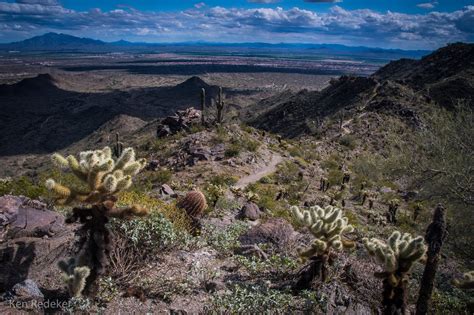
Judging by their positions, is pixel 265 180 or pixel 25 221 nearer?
pixel 25 221

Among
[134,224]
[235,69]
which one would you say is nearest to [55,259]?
[134,224]

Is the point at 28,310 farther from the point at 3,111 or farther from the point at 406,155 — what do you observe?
the point at 3,111

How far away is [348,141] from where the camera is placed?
102 feet

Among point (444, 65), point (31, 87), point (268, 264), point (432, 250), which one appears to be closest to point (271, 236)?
point (268, 264)

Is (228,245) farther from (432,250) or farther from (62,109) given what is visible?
(62,109)

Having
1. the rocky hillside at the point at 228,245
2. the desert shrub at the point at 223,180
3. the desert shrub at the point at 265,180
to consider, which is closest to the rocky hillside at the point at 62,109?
the desert shrub at the point at 265,180

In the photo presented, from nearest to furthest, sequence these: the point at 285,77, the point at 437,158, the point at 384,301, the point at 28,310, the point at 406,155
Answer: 1. the point at 28,310
2. the point at 384,301
3. the point at 437,158
4. the point at 406,155
5. the point at 285,77

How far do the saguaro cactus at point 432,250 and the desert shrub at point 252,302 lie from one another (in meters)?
1.66

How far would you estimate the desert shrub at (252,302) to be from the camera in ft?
16.1

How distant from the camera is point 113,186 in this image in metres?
4.47

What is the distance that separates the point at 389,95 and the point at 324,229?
1474 inches

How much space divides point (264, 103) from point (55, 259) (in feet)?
228

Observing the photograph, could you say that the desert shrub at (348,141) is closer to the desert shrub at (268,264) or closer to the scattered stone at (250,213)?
the scattered stone at (250,213)

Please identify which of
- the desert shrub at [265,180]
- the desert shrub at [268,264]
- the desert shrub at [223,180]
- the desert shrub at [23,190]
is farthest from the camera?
the desert shrub at [265,180]
